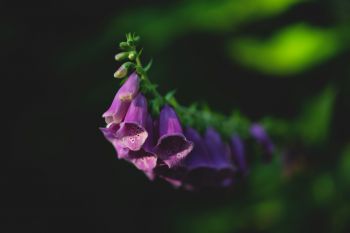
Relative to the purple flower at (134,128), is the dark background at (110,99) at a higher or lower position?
higher

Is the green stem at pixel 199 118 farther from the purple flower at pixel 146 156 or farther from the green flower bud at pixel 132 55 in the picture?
the purple flower at pixel 146 156

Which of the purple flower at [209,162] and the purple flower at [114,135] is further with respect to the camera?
the purple flower at [209,162]

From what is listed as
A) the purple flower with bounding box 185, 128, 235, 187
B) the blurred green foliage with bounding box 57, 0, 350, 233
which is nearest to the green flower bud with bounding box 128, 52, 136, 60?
the purple flower with bounding box 185, 128, 235, 187

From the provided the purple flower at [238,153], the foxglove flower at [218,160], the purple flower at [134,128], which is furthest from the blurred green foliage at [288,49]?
the purple flower at [134,128]

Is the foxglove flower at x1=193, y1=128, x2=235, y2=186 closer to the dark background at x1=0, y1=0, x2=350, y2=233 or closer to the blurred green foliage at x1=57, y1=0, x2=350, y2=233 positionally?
the blurred green foliage at x1=57, y1=0, x2=350, y2=233

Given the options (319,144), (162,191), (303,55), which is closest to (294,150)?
(319,144)

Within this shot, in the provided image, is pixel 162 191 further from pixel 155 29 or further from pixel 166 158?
pixel 166 158
